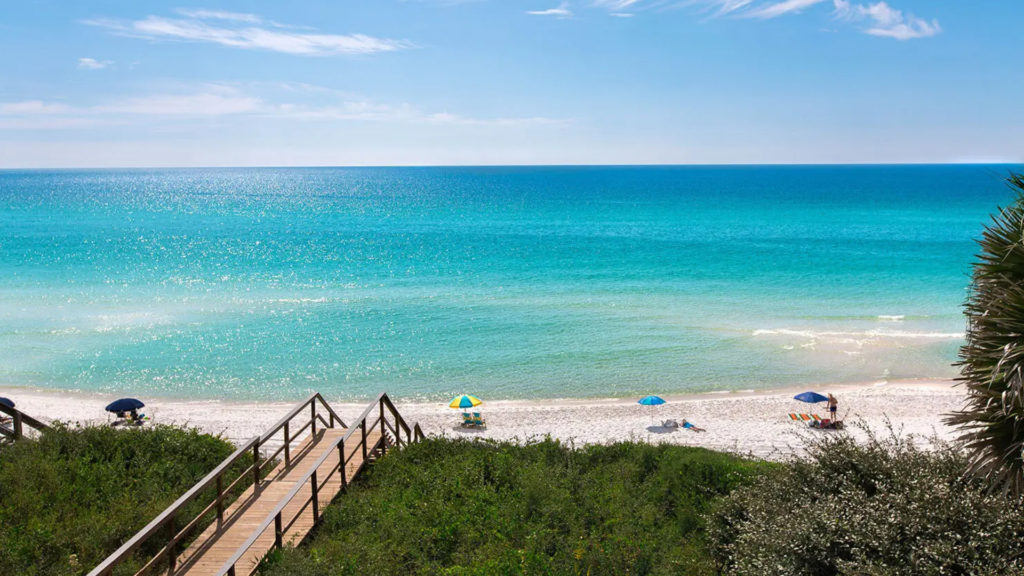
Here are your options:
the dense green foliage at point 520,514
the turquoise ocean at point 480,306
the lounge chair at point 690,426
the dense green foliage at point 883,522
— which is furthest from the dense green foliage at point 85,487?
the lounge chair at point 690,426

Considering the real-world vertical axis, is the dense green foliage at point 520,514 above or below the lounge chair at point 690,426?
above

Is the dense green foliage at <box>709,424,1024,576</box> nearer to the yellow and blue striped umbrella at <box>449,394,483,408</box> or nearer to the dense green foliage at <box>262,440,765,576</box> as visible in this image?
the dense green foliage at <box>262,440,765,576</box>

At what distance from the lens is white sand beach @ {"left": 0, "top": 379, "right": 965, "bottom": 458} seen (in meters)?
21.8

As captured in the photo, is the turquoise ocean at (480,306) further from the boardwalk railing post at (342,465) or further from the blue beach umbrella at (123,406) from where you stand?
the boardwalk railing post at (342,465)

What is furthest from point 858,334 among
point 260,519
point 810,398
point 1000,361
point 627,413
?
point 260,519

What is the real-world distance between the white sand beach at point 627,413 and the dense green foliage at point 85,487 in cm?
902

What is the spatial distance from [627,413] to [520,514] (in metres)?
16.1

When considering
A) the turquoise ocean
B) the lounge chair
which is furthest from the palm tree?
the lounge chair

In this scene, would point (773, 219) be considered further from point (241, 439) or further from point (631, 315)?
point (241, 439)

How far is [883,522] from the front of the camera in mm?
6820

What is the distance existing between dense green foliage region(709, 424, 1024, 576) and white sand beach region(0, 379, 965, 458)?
39.9ft

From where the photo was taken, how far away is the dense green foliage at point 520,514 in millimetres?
7652

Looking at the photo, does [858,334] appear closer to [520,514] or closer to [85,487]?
[520,514]

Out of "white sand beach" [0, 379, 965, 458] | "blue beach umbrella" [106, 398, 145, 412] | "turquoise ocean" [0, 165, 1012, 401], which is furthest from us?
"turquoise ocean" [0, 165, 1012, 401]
